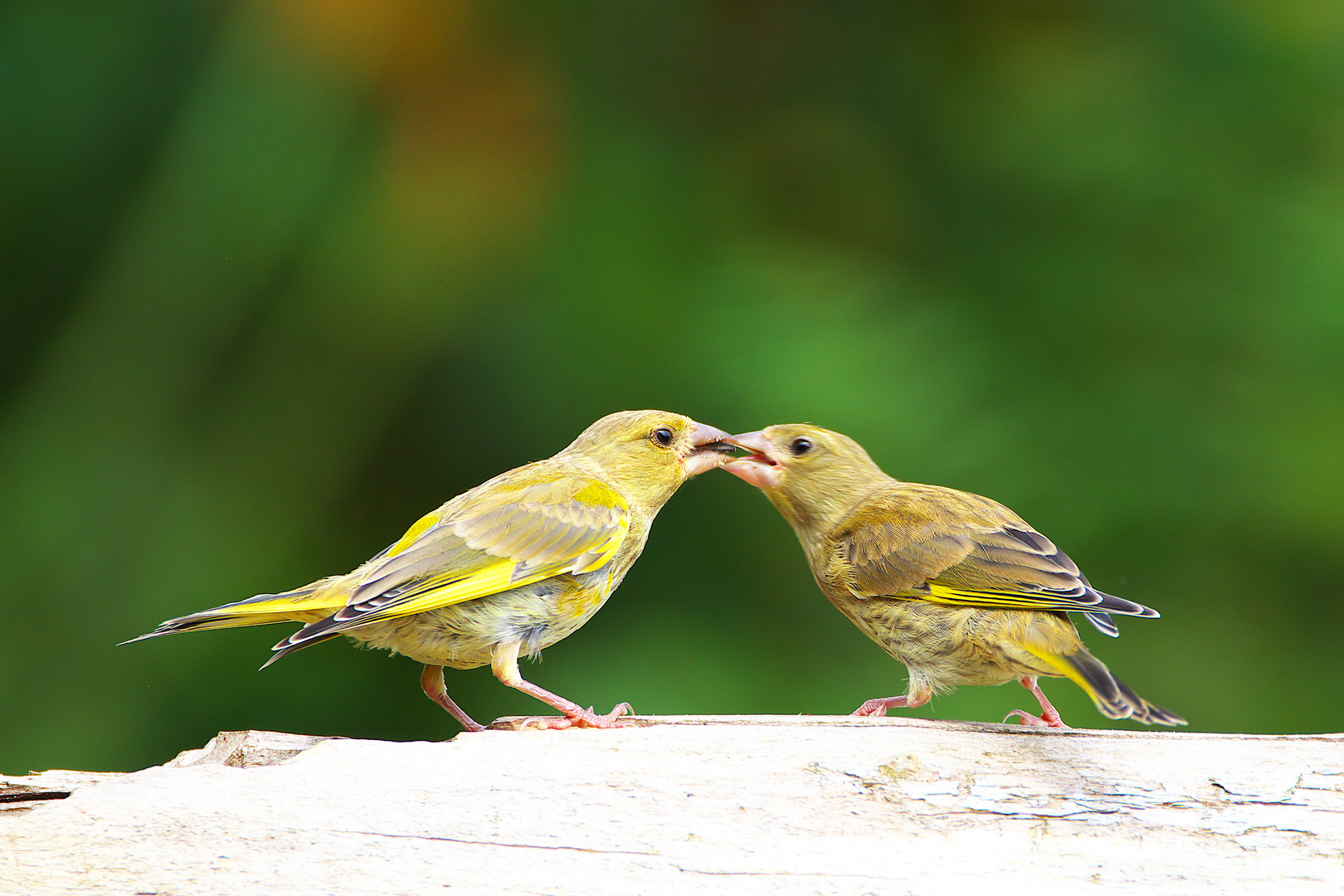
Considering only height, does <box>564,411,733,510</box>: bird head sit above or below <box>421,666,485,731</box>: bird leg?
above

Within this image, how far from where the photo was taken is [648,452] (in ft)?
12.3

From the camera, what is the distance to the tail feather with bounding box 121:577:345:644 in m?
2.86

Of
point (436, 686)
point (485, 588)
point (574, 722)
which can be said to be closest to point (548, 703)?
point (574, 722)

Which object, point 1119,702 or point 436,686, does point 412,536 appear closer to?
point 436,686

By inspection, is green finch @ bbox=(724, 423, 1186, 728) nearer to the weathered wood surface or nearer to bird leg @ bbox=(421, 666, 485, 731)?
the weathered wood surface

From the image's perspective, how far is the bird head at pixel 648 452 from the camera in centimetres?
374

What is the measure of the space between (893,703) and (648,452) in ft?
3.66

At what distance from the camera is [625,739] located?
2.72 metres

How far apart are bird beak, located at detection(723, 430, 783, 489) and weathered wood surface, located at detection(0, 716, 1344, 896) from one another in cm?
139

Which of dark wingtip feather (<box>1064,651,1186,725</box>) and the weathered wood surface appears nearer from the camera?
the weathered wood surface

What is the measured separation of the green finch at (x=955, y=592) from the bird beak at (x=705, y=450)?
375mm

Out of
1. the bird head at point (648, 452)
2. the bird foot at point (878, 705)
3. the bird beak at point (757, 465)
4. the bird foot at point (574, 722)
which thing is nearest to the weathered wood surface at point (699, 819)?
the bird foot at point (574, 722)

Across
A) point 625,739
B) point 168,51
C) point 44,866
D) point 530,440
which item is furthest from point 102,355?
point 625,739

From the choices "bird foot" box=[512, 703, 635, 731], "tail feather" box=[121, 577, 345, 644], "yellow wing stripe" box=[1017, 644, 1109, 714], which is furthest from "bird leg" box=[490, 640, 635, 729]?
"yellow wing stripe" box=[1017, 644, 1109, 714]
